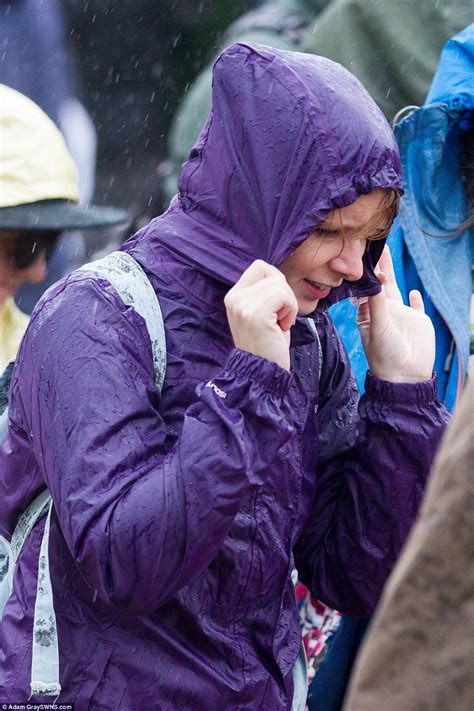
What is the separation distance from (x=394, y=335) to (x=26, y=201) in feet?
5.20

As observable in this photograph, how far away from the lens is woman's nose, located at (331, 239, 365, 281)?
2033mm

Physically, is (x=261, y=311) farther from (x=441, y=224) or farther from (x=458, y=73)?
(x=458, y=73)

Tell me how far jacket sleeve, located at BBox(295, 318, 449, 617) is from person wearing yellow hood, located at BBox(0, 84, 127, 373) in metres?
1.35

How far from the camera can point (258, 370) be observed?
1.81 m

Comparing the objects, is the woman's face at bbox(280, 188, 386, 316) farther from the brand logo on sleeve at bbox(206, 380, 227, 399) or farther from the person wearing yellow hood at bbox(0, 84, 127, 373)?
the person wearing yellow hood at bbox(0, 84, 127, 373)

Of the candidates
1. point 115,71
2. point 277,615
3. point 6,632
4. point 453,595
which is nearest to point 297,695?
point 277,615

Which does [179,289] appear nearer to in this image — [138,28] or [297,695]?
[297,695]

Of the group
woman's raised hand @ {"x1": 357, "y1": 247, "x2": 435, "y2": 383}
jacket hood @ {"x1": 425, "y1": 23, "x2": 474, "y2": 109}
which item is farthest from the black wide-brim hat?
woman's raised hand @ {"x1": 357, "y1": 247, "x2": 435, "y2": 383}

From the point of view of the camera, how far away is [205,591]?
6.48 ft

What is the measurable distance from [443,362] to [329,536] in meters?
0.74

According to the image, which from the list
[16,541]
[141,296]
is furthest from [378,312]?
[16,541]

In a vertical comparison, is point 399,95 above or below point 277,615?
above

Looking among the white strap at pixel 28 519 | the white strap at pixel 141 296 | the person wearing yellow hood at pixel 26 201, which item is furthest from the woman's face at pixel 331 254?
the person wearing yellow hood at pixel 26 201

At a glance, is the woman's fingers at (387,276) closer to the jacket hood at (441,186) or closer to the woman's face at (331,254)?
the woman's face at (331,254)
